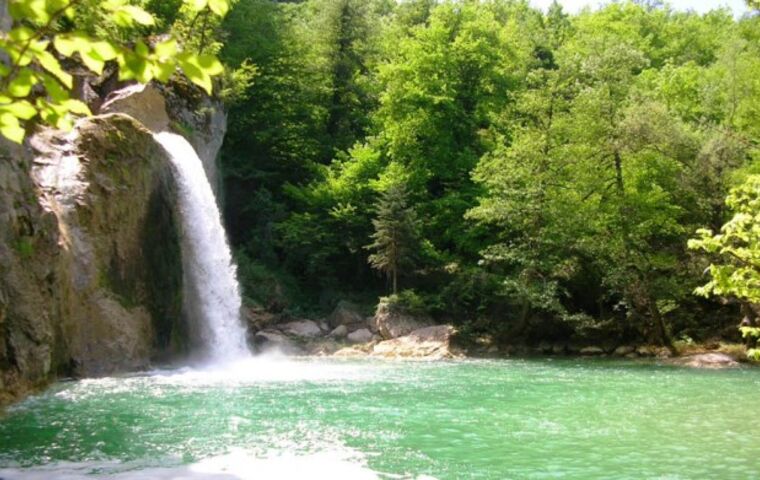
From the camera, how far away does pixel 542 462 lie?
8.06 m

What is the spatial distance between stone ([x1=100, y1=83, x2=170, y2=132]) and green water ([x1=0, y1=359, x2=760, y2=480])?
355 inches

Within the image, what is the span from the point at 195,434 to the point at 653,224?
19.4 meters

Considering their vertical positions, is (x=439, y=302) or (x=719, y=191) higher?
(x=719, y=191)

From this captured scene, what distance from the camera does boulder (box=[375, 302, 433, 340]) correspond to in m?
25.0

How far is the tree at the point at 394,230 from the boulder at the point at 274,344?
4.27 meters

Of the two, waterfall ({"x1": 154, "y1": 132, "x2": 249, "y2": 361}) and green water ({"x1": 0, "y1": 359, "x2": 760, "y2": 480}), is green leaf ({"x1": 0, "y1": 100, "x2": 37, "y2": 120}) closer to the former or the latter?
green water ({"x1": 0, "y1": 359, "x2": 760, "y2": 480})

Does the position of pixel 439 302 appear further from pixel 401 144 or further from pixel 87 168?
pixel 87 168

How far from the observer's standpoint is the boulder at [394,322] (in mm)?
24984

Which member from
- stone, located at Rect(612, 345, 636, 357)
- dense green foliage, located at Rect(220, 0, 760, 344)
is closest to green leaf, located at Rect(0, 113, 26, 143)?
dense green foliage, located at Rect(220, 0, 760, 344)

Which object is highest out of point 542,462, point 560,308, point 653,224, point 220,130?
point 220,130

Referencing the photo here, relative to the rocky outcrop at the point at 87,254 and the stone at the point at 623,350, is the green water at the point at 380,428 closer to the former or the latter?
the rocky outcrop at the point at 87,254

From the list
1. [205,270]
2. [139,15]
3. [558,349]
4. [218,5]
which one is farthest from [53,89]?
[558,349]

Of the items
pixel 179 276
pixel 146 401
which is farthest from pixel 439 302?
pixel 146 401

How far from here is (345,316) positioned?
27.1 metres
